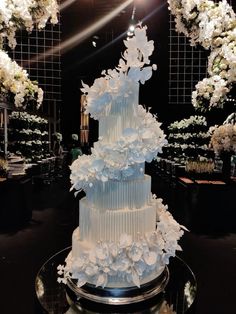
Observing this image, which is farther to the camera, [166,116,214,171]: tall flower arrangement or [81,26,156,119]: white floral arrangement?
[166,116,214,171]: tall flower arrangement

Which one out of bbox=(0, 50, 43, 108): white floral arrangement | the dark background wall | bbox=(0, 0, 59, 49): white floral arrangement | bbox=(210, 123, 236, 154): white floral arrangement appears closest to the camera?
bbox=(0, 0, 59, 49): white floral arrangement

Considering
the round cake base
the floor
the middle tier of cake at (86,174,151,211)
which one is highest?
the middle tier of cake at (86,174,151,211)

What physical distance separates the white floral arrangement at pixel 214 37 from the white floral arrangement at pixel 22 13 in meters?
1.97

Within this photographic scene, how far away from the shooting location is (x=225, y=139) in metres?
4.80

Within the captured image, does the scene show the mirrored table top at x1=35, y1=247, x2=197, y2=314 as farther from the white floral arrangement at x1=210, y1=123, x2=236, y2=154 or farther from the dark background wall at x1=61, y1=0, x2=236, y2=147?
the dark background wall at x1=61, y1=0, x2=236, y2=147

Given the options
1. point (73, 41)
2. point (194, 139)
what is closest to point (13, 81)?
point (73, 41)

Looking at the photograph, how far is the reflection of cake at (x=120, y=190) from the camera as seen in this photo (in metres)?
1.65

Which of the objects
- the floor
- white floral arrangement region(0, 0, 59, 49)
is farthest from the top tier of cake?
white floral arrangement region(0, 0, 59, 49)

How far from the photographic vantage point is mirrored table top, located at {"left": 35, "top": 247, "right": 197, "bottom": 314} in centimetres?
157

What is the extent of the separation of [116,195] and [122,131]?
367 mm

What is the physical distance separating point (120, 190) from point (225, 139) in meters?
3.48

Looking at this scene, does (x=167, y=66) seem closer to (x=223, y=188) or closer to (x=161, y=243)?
(x=223, y=188)

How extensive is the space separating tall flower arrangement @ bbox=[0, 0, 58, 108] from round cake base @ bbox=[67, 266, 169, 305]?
337cm

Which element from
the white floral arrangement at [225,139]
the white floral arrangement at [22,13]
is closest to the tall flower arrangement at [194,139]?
the white floral arrangement at [225,139]
